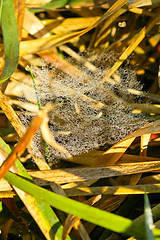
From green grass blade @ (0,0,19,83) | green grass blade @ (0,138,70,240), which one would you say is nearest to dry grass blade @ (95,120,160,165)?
green grass blade @ (0,138,70,240)

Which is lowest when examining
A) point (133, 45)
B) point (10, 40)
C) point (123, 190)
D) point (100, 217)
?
point (123, 190)

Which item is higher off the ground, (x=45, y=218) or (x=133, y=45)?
(x=133, y=45)

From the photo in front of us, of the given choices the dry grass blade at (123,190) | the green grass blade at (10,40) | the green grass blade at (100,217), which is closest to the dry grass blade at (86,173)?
the dry grass blade at (123,190)

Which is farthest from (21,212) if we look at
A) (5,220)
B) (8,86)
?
(8,86)

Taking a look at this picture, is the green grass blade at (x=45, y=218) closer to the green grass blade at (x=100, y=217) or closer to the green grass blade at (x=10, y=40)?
the green grass blade at (x=100, y=217)

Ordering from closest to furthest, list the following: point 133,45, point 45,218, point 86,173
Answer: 1. point 45,218
2. point 86,173
3. point 133,45

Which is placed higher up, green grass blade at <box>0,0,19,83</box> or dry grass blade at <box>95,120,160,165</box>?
green grass blade at <box>0,0,19,83</box>

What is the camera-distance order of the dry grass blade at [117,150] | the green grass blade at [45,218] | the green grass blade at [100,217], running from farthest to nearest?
the dry grass blade at [117,150] → the green grass blade at [45,218] → the green grass blade at [100,217]

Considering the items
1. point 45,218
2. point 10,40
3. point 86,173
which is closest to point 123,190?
point 86,173

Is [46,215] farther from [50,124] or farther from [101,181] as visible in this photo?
[50,124]

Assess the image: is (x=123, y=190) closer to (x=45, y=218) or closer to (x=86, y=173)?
(x=86, y=173)

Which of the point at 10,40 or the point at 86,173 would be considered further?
the point at 10,40

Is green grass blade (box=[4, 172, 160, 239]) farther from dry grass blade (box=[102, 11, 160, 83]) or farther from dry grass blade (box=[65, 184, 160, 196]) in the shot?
dry grass blade (box=[102, 11, 160, 83])
